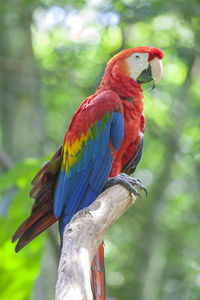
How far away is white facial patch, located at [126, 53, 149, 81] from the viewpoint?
1.65 m

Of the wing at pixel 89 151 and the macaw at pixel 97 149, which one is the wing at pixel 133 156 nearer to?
the macaw at pixel 97 149

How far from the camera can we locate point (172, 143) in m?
3.02

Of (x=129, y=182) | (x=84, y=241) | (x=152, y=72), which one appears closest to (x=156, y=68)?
(x=152, y=72)

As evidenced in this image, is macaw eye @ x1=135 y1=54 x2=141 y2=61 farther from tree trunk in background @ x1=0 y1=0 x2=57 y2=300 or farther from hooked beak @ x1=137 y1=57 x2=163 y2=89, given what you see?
tree trunk in background @ x1=0 y1=0 x2=57 y2=300

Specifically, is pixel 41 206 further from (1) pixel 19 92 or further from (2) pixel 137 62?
(1) pixel 19 92

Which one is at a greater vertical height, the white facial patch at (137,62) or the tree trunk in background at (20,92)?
the tree trunk in background at (20,92)

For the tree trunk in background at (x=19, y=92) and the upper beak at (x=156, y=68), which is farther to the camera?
the tree trunk in background at (x=19, y=92)

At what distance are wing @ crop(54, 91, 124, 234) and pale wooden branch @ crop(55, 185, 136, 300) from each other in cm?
19

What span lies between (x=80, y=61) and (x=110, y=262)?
2062 millimetres

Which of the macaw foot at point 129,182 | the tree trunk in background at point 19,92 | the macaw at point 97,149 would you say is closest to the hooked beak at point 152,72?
the macaw at point 97,149

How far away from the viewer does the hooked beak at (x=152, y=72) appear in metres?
1.67

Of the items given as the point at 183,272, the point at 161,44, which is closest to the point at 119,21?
the point at 161,44

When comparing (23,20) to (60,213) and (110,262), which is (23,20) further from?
(110,262)

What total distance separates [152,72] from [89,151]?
0.40 metres
